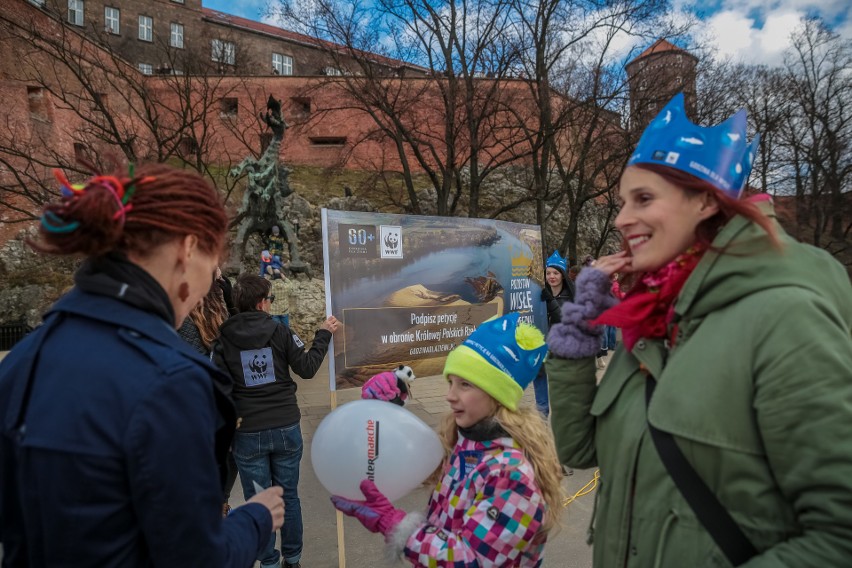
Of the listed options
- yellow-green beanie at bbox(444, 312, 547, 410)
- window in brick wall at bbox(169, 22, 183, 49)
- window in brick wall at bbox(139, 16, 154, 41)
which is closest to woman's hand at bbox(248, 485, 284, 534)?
yellow-green beanie at bbox(444, 312, 547, 410)

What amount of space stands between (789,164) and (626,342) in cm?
2911

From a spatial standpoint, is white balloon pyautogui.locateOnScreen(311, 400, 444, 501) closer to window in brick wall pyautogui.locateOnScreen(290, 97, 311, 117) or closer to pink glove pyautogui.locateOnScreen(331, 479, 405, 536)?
pink glove pyautogui.locateOnScreen(331, 479, 405, 536)

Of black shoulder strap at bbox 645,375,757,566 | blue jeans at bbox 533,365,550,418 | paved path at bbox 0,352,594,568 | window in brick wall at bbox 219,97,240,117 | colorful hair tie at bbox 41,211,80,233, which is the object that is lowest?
paved path at bbox 0,352,594,568

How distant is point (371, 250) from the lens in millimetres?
3992

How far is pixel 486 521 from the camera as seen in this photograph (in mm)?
1587

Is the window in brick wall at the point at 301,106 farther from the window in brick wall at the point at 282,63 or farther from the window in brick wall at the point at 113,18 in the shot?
the window in brick wall at the point at 113,18

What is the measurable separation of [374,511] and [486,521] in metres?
0.40

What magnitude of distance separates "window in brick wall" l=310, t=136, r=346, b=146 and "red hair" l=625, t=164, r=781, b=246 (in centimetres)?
3265

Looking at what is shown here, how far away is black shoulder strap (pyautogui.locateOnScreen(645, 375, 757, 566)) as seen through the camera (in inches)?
42.4

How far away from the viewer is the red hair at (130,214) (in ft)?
3.53

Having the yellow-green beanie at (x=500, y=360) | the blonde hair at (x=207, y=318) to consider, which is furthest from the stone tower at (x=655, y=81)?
the yellow-green beanie at (x=500, y=360)

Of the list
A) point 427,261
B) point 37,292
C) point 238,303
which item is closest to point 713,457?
point 238,303

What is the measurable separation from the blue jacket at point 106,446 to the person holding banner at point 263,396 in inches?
87.3

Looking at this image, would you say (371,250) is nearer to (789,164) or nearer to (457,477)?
(457,477)
